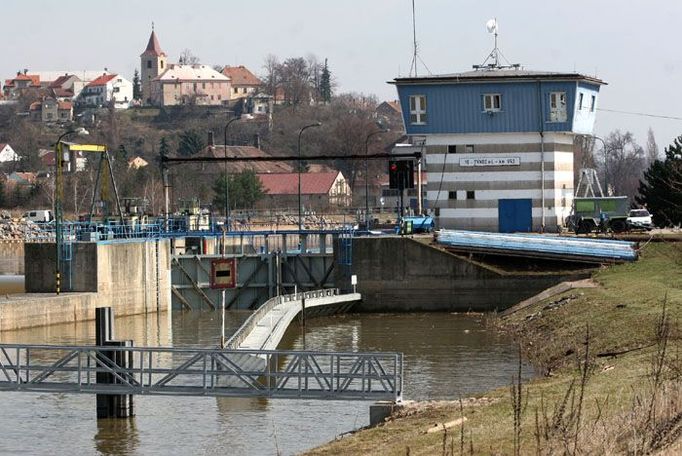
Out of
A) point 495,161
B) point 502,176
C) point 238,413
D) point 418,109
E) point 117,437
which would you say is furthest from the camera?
point 418,109

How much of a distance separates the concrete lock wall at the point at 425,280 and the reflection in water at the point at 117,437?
98.4 feet

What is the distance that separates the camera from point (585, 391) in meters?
29.3

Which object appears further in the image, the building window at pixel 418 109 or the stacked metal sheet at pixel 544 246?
the building window at pixel 418 109

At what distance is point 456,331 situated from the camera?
55.6 m

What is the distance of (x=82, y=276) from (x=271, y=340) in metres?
17.9

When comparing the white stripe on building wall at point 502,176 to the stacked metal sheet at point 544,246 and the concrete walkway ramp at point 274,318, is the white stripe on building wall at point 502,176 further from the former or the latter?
the concrete walkway ramp at point 274,318

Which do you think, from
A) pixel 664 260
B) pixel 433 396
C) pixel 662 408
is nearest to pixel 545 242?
pixel 664 260

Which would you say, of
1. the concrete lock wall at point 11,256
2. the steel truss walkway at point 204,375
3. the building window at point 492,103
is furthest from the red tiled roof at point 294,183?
the steel truss walkway at point 204,375

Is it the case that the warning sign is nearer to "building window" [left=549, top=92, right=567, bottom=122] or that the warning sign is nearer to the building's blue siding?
the building's blue siding

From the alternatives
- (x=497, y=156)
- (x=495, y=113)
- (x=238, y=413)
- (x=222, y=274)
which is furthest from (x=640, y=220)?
(x=238, y=413)

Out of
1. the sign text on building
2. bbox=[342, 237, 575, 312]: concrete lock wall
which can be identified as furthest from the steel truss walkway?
the sign text on building

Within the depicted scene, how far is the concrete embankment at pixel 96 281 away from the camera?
192 feet

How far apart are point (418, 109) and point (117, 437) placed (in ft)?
139

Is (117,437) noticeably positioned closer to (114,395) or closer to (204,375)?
(114,395)
